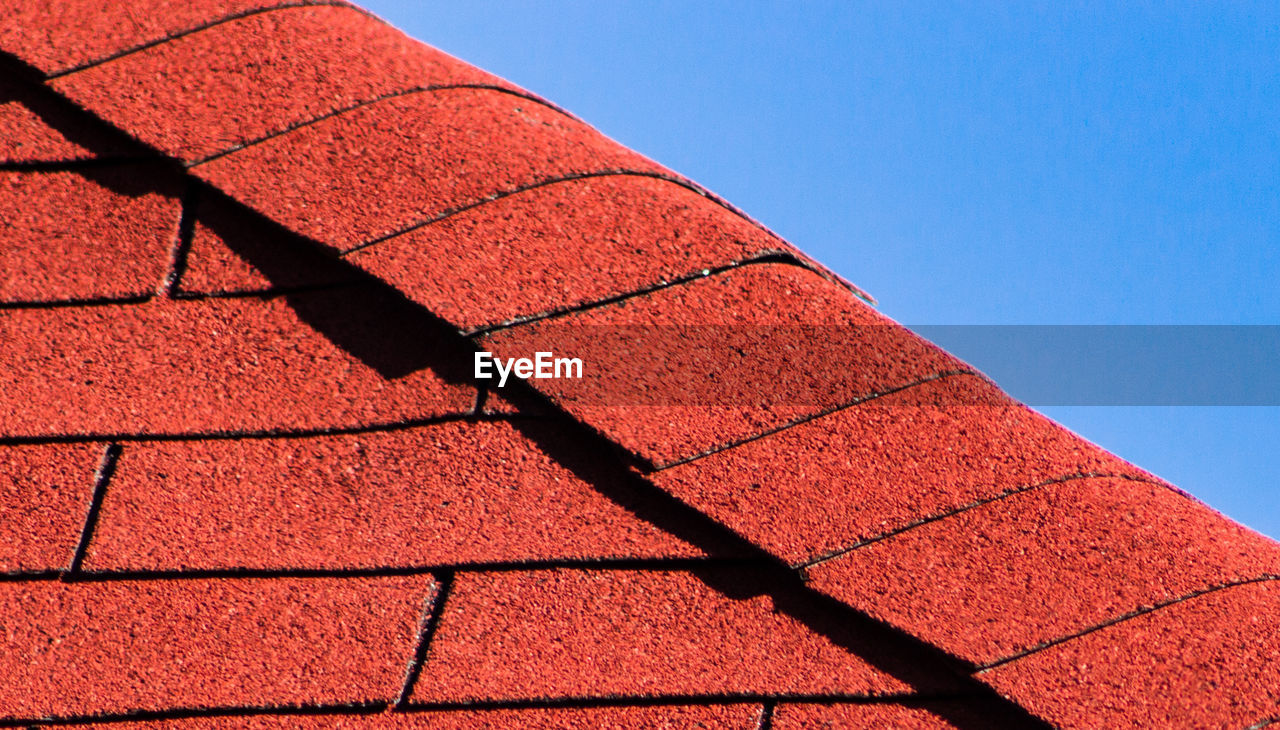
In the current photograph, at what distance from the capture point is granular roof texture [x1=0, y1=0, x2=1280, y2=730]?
147 centimetres

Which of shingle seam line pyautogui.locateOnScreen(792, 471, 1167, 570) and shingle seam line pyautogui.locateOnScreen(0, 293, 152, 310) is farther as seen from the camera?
shingle seam line pyautogui.locateOnScreen(0, 293, 152, 310)

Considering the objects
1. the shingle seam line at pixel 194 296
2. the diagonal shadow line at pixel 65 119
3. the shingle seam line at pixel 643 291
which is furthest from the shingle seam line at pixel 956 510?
the diagonal shadow line at pixel 65 119

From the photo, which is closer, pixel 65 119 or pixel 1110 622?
pixel 1110 622

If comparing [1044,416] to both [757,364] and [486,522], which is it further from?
[486,522]

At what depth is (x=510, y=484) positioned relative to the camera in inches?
61.7

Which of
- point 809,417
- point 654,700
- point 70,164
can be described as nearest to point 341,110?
point 70,164

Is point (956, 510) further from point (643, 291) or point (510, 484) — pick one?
point (510, 484)

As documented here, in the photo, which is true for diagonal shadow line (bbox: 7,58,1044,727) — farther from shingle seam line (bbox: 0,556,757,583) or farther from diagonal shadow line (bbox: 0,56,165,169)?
diagonal shadow line (bbox: 0,56,165,169)

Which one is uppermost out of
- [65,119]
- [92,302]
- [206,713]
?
[65,119]

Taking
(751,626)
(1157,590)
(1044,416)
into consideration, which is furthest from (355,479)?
(1157,590)

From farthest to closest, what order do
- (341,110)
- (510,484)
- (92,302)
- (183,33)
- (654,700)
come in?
(183,33) → (341,110) → (92,302) → (510,484) → (654,700)

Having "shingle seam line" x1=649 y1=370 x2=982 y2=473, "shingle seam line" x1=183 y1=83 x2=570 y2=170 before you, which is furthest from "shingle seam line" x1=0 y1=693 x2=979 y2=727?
"shingle seam line" x1=183 y1=83 x2=570 y2=170

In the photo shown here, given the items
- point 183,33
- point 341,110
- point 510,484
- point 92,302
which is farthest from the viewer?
point 183,33

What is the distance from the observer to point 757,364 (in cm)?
161
